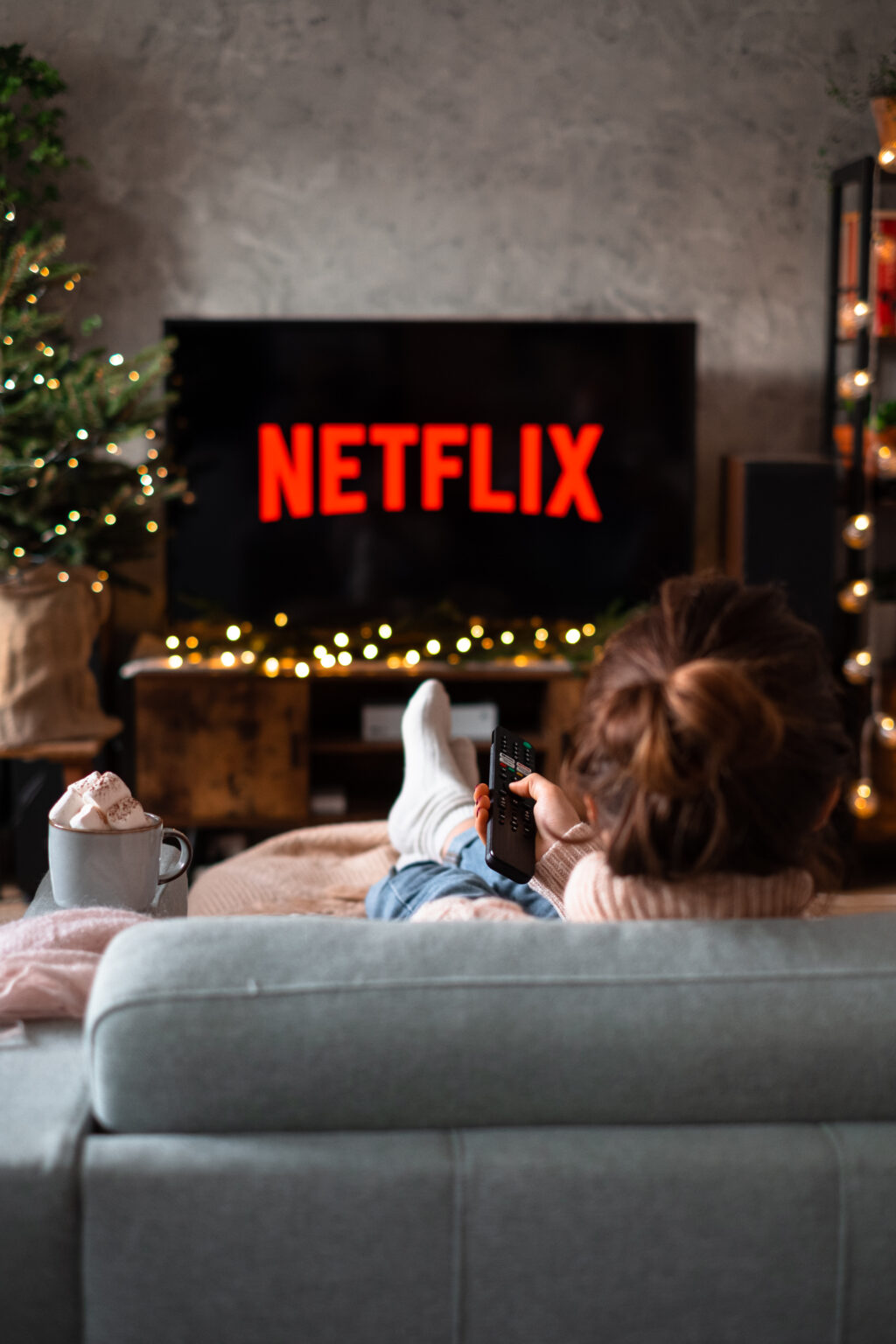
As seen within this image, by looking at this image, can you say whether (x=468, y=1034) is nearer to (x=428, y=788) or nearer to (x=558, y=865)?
(x=558, y=865)

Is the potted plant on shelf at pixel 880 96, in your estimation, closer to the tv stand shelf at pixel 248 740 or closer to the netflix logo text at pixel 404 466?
the netflix logo text at pixel 404 466

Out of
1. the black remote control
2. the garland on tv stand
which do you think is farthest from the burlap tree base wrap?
the black remote control

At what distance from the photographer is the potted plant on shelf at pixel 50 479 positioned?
9.46 feet

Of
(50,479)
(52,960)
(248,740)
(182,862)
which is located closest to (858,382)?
(248,740)

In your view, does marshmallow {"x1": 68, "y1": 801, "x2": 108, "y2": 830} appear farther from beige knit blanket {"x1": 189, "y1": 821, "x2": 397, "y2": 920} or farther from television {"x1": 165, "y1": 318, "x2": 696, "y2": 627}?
television {"x1": 165, "y1": 318, "x2": 696, "y2": 627}

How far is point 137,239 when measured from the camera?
3.33m

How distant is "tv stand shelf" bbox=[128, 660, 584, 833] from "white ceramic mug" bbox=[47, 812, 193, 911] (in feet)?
5.92

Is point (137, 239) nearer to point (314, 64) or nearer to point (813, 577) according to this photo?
point (314, 64)

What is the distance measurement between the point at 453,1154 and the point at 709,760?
33 cm

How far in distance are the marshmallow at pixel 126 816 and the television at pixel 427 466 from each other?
197cm

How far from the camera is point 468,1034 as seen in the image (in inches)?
33.4

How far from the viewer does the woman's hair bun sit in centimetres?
90

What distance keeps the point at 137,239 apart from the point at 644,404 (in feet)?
4.60

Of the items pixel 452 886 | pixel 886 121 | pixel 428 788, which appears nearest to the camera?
pixel 452 886
